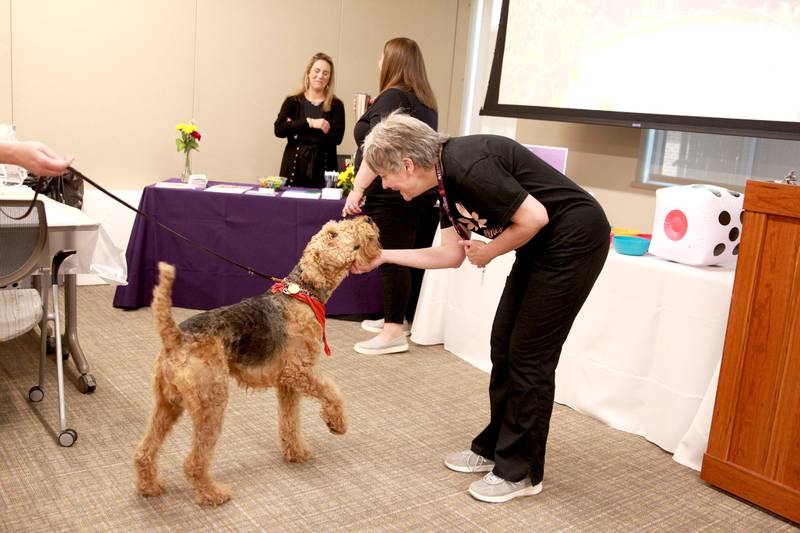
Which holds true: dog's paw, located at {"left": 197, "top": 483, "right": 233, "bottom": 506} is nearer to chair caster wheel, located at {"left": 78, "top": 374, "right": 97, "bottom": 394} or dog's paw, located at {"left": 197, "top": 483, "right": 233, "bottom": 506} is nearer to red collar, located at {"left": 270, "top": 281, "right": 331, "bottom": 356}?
red collar, located at {"left": 270, "top": 281, "right": 331, "bottom": 356}

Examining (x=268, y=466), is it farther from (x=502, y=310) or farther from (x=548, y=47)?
(x=548, y=47)

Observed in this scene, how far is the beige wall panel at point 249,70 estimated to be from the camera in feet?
17.7

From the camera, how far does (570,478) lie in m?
2.62

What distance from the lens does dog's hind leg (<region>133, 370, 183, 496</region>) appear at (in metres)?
2.17

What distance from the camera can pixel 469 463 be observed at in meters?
2.61

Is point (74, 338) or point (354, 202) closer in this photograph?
point (74, 338)

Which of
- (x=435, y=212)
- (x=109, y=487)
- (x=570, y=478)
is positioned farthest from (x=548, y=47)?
(x=109, y=487)

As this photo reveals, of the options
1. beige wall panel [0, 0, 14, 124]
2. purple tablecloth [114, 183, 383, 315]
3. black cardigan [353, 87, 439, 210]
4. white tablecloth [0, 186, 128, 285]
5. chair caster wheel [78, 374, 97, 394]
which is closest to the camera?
white tablecloth [0, 186, 128, 285]

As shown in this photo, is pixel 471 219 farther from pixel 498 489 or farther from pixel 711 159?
pixel 711 159

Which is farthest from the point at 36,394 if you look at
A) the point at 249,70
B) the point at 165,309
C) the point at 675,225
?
the point at 249,70

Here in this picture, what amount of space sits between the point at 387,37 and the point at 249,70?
4.15 feet

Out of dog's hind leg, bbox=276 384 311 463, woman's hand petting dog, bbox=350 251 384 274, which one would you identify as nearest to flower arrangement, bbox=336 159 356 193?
woman's hand petting dog, bbox=350 251 384 274

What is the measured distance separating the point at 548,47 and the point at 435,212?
4.51 ft

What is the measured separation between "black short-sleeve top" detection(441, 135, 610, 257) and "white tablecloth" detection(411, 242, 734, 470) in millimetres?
786
